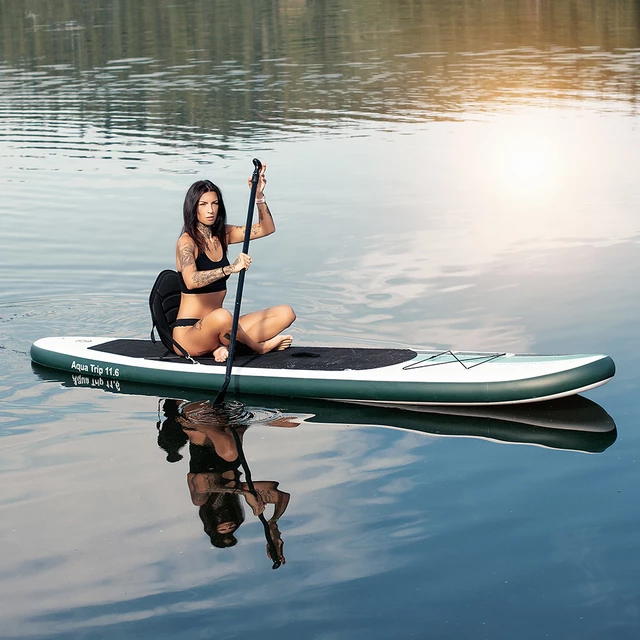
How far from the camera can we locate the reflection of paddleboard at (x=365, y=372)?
26.2 feet

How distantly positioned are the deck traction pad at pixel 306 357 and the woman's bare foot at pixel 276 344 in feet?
0.15

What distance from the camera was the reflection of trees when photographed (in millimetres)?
25766

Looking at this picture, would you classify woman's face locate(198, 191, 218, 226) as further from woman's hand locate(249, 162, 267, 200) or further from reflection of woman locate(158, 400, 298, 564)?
reflection of woman locate(158, 400, 298, 564)

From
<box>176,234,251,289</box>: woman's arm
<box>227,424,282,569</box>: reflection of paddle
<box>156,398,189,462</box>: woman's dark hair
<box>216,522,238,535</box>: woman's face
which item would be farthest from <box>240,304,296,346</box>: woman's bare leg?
<box>216,522,238,535</box>: woman's face

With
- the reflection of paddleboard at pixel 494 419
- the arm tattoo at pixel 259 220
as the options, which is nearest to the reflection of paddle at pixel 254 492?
the reflection of paddleboard at pixel 494 419

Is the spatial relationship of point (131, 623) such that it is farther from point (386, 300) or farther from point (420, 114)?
point (420, 114)

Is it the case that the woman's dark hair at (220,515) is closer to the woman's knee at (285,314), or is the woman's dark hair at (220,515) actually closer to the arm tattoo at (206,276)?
the arm tattoo at (206,276)

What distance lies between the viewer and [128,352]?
9250 millimetres

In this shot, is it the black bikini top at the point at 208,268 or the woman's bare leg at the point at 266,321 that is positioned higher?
the black bikini top at the point at 208,268

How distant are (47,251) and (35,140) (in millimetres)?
9539

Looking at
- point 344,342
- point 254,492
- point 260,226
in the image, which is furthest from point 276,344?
point 254,492

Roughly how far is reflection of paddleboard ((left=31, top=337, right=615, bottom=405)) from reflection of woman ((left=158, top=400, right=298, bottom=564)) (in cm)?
30

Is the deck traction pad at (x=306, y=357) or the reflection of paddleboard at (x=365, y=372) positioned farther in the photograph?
the deck traction pad at (x=306, y=357)

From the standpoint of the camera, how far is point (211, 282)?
8703 millimetres
